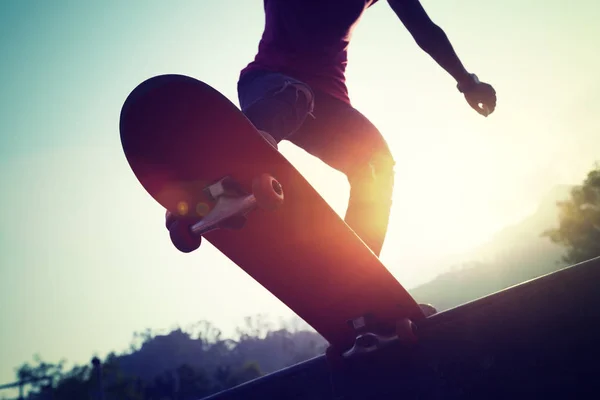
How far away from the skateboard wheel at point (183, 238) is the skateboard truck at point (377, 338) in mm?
943

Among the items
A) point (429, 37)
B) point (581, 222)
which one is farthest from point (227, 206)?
point (581, 222)

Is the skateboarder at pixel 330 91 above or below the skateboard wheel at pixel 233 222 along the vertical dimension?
above

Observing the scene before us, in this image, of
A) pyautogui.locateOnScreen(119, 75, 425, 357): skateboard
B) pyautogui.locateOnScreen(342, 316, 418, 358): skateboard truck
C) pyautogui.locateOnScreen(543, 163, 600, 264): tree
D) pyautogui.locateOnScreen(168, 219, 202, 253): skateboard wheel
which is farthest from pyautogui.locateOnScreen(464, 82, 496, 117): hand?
pyautogui.locateOnScreen(543, 163, 600, 264): tree

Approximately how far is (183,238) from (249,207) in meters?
0.31

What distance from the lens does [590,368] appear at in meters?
1.36

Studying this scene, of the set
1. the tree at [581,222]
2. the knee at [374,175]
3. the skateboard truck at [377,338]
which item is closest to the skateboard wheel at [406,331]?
the skateboard truck at [377,338]

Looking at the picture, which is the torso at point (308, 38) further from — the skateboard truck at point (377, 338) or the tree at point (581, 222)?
the tree at point (581, 222)

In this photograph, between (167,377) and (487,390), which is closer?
(487,390)

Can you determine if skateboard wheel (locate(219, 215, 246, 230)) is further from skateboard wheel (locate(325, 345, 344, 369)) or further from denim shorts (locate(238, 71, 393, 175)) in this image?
skateboard wheel (locate(325, 345, 344, 369))

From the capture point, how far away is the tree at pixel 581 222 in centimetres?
2611

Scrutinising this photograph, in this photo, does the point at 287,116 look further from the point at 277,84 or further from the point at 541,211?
the point at 541,211

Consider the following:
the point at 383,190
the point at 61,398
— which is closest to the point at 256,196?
the point at 383,190

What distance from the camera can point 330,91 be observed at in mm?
2094

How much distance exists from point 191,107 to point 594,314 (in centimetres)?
181
